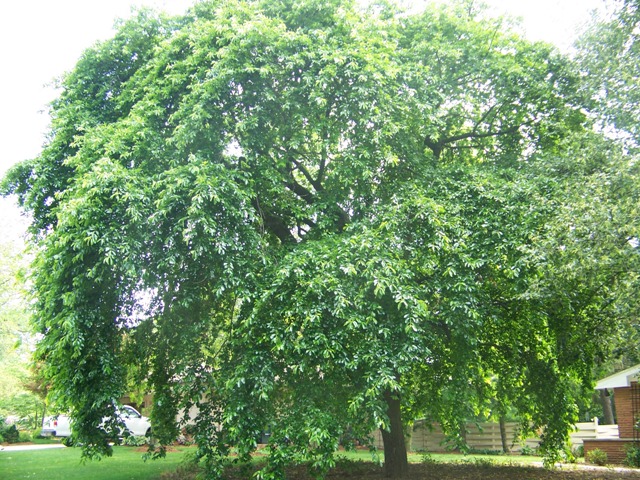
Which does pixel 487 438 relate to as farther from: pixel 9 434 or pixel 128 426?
pixel 9 434

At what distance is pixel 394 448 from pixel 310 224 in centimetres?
615

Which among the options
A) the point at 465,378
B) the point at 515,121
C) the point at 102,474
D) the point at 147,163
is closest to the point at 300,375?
the point at 465,378

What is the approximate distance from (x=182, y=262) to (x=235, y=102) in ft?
12.1

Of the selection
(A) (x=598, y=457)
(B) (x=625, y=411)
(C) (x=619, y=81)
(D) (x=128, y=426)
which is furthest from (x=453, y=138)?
(D) (x=128, y=426)

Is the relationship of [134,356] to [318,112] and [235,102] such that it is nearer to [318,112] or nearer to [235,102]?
[235,102]

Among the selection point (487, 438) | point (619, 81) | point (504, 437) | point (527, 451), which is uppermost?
point (619, 81)

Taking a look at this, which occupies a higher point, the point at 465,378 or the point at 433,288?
the point at 433,288

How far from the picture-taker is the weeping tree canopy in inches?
362

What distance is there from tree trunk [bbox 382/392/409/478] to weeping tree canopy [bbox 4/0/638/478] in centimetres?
5

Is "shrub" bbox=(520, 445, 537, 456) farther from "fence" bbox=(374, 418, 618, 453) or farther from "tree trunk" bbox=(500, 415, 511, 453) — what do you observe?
"tree trunk" bbox=(500, 415, 511, 453)

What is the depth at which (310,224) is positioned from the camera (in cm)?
1244

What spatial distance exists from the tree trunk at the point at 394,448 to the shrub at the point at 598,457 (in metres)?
7.80

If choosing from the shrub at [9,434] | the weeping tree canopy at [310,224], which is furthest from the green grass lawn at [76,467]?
the shrub at [9,434]

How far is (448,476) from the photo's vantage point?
1293 centimetres
